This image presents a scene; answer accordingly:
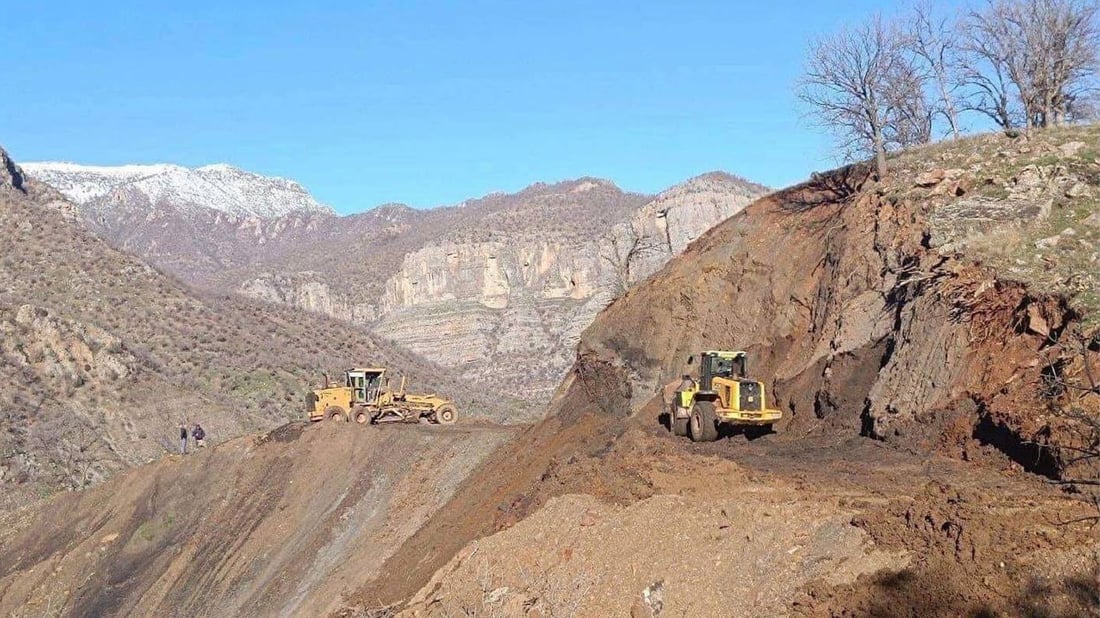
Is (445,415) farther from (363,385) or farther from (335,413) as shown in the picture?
(335,413)

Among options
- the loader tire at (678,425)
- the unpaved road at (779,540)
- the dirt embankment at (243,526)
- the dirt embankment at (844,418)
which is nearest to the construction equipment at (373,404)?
the dirt embankment at (243,526)

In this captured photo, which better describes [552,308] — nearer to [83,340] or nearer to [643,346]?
[83,340]

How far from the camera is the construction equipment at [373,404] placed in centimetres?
3397

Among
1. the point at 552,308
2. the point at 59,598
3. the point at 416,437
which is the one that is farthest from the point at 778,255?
the point at 552,308

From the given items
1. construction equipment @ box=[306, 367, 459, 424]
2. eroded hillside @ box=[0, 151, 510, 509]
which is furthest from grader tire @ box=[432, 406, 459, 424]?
eroded hillside @ box=[0, 151, 510, 509]

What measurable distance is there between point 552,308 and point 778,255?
3848 inches


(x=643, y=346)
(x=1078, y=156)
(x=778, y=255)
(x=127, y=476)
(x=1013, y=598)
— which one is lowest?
(x=127, y=476)

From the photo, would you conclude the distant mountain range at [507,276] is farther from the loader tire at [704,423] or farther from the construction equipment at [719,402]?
the loader tire at [704,423]

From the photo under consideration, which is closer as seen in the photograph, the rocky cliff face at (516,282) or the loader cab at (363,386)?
the loader cab at (363,386)

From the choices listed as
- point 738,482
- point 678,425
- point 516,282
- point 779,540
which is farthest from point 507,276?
point 779,540

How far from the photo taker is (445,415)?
3462 centimetres

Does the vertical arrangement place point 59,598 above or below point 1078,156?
below

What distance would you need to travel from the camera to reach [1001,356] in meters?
14.6

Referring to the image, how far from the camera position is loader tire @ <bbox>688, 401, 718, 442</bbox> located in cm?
1873
